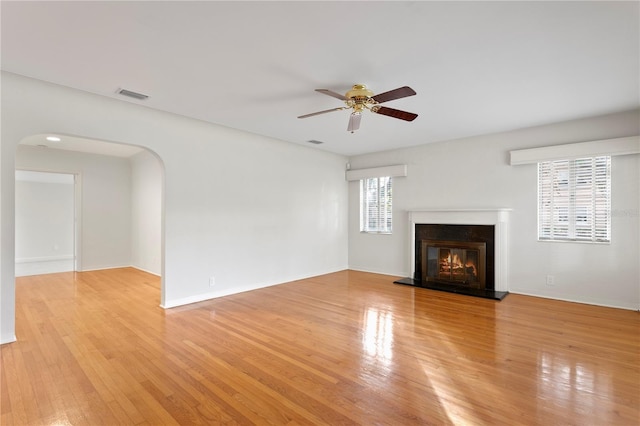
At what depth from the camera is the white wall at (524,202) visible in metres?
4.14

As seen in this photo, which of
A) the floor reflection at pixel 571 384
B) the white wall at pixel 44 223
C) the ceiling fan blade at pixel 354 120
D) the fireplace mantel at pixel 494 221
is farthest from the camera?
the white wall at pixel 44 223

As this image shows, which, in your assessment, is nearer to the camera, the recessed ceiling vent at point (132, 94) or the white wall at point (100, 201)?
the recessed ceiling vent at point (132, 94)

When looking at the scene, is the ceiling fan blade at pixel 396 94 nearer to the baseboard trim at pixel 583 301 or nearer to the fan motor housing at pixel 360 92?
the fan motor housing at pixel 360 92

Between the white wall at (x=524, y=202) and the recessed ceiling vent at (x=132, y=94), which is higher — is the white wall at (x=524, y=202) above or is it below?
below

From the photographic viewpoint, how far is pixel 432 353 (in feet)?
9.23

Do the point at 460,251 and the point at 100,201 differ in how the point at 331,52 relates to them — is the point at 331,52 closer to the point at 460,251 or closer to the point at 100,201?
the point at 460,251

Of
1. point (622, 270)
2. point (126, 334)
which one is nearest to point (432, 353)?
point (126, 334)

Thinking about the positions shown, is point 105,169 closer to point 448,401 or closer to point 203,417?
point 203,417

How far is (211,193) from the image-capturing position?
4.69 metres

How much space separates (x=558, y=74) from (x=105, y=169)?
8410 millimetres

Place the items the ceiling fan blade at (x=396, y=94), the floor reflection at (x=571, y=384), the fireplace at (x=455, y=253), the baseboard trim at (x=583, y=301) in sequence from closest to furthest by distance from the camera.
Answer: the floor reflection at (x=571, y=384) → the ceiling fan blade at (x=396, y=94) → the baseboard trim at (x=583, y=301) → the fireplace at (x=455, y=253)

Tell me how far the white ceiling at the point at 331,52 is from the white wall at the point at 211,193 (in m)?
0.30

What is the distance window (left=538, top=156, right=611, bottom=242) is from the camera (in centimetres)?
431

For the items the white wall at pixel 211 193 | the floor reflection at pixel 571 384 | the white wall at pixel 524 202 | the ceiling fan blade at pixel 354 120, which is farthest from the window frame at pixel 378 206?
the floor reflection at pixel 571 384
